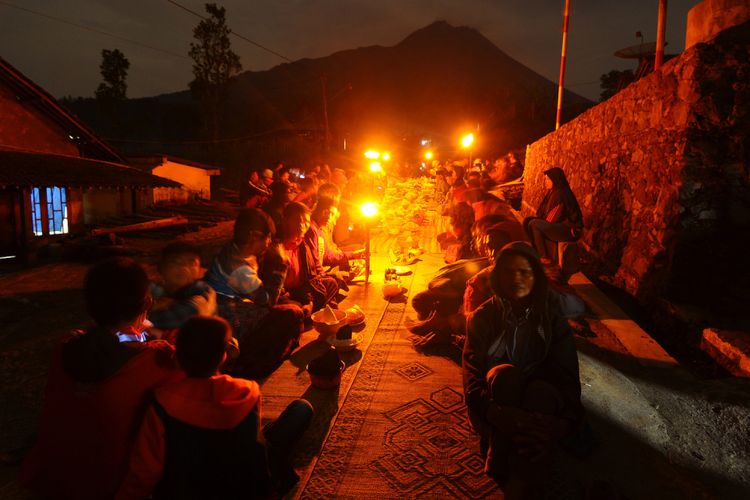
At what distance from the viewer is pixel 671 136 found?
5.29 m

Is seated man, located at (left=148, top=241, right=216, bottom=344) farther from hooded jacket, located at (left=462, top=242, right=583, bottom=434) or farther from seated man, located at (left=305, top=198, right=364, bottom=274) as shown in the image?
seated man, located at (left=305, top=198, right=364, bottom=274)

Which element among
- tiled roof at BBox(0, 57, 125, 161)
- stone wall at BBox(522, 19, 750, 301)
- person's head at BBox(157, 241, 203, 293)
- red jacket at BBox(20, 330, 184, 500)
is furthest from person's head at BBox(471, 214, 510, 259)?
tiled roof at BBox(0, 57, 125, 161)

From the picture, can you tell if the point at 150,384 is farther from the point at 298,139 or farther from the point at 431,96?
the point at 431,96

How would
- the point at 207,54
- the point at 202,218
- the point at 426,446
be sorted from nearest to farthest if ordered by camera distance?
1. the point at 426,446
2. the point at 202,218
3. the point at 207,54

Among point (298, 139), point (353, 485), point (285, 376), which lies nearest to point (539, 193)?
point (285, 376)

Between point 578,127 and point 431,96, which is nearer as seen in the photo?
point 578,127

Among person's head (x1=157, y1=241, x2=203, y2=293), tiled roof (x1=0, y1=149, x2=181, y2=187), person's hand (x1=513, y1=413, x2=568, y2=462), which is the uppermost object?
tiled roof (x1=0, y1=149, x2=181, y2=187)

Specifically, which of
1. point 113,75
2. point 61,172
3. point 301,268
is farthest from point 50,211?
point 113,75

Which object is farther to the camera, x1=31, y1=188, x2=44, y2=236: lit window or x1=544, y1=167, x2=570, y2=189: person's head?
x1=31, y1=188, x2=44, y2=236: lit window

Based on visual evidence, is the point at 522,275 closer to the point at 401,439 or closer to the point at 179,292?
the point at 401,439

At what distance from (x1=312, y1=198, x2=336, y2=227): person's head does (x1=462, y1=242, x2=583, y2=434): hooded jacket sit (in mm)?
4176

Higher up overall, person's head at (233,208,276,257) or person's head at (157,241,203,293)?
person's head at (233,208,276,257)

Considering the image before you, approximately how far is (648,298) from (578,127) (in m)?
5.30

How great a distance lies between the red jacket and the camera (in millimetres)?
1979
